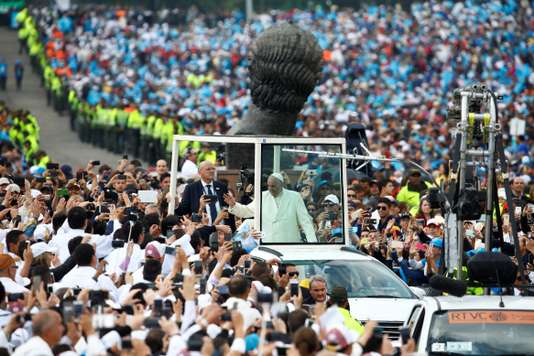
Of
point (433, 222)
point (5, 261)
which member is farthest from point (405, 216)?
point (5, 261)

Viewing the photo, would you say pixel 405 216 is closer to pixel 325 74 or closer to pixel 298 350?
pixel 298 350

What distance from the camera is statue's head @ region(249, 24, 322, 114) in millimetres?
26141

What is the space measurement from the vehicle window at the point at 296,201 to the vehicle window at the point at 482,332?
202 inches

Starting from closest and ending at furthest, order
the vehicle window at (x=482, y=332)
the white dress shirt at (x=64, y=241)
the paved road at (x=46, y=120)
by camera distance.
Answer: the vehicle window at (x=482, y=332) < the white dress shirt at (x=64, y=241) < the paved road at (x=46, y=120)

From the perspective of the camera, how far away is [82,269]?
15.1 meters

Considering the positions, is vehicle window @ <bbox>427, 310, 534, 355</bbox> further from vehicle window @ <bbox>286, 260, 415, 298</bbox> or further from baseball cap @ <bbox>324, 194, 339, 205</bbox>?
baseball cap @ <bbox>324, 194, 339, 205</bbox>

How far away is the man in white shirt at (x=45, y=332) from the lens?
1186 centimetres

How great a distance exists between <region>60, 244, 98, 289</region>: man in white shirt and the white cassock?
412cm

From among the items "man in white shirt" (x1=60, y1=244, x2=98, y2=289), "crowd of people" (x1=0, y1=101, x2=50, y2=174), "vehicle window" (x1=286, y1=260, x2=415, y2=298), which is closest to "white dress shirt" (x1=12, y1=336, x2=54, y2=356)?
"man in white shirt" (x1=60, y1=244, x2=98, y2=289)

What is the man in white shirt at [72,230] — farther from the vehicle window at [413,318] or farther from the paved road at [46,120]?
the paved road at [46,120]

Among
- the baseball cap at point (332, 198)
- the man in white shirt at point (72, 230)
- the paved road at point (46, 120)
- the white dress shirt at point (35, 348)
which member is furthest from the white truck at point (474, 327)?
the paved road at point (46, 120)

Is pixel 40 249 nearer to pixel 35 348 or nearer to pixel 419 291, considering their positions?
pixel 419 291

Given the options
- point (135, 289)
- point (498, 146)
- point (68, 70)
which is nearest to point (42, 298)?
point (135, 289)

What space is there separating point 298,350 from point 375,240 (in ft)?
29.3
